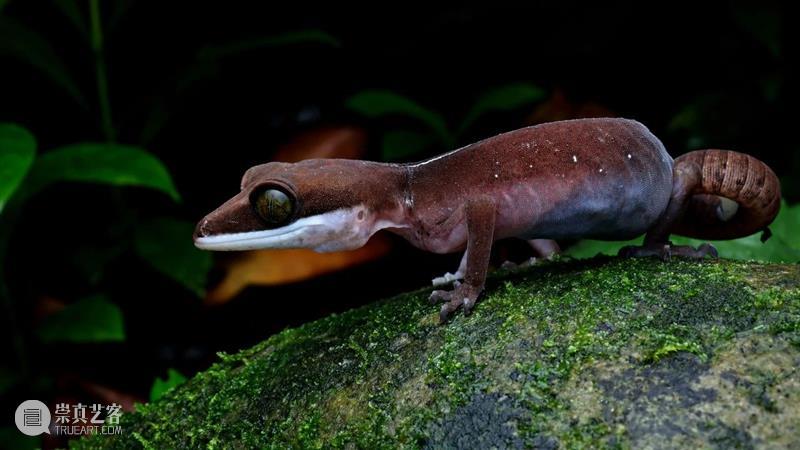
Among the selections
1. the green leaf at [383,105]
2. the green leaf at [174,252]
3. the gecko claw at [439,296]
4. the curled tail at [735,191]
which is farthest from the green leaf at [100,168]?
the curled tail at [735,191]

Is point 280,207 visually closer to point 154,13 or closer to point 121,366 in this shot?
point 121,366

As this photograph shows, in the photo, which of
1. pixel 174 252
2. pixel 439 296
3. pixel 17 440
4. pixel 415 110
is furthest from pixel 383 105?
pixel 17 440

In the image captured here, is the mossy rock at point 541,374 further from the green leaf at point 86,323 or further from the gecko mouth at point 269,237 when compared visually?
the green leaf at point 86,323

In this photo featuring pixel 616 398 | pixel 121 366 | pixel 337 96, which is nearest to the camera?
pixel 616 398

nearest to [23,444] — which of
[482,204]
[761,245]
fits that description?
[482,204]

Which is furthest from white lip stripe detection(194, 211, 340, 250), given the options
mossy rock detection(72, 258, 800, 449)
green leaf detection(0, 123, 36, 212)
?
green leaf detection(0, 123, 36, 212)

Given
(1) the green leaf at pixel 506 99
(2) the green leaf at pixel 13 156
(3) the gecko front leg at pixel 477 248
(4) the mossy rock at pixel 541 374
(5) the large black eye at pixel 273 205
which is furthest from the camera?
(1) the green leaf at pixel 506 99
